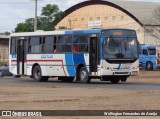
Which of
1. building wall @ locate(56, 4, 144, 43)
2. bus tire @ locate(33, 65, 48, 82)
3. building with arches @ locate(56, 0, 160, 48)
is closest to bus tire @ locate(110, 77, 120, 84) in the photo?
bus tire @ locate(33, 65, 48, 82)

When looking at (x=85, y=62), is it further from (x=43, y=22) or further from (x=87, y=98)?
(x=43, y=22)

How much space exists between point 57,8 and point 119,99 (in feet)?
283

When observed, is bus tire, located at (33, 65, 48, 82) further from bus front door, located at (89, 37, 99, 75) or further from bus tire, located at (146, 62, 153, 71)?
bus tire, located at (146, 62, 153, 71)

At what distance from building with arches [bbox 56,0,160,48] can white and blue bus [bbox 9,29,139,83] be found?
55.2m

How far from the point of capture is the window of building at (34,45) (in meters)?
34.8

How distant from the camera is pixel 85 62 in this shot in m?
31.4

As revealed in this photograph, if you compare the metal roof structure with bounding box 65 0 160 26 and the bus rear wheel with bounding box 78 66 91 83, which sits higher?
the metal roof structure with bounding box 65 0 160 26

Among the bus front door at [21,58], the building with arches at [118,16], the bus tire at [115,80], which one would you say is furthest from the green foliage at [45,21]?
the bus tire at [115,80]

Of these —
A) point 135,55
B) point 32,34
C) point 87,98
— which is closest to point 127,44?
point 135,55

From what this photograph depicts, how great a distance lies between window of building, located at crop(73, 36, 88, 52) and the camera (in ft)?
103

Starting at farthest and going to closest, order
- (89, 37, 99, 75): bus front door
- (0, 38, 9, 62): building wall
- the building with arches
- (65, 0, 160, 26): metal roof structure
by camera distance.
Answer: (65, 0, 160, 26): metal roof structure, the building with arches, (0, 38, 9, 62): building wall, (89, 37, 99, 75): bus front door

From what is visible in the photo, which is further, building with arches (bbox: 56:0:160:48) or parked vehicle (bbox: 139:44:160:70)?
building with arches (bbox: 56:0:160:48)

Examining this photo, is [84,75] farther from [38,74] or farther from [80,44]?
[38,74]

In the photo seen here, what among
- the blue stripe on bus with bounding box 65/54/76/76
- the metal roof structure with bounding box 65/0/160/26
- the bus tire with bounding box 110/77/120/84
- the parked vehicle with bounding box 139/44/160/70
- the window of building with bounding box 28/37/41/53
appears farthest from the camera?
the metal roof structure with bounding box 65/0/160/26
